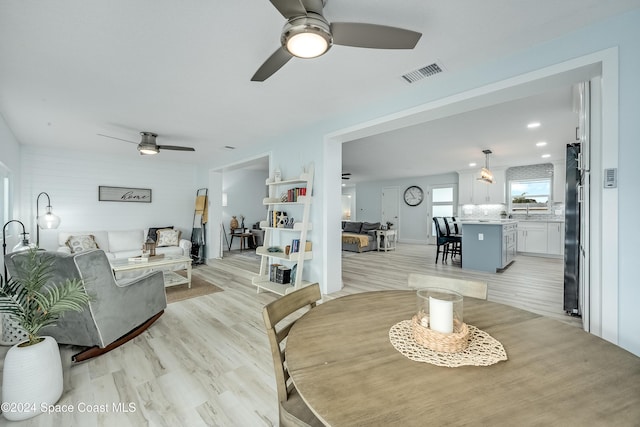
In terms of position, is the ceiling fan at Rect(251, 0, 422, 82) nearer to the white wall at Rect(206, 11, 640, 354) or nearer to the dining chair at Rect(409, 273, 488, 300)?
the white wall at Rect(206, 11, 640, 354)

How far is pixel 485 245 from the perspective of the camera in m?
5.30

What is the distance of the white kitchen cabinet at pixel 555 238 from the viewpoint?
666cm

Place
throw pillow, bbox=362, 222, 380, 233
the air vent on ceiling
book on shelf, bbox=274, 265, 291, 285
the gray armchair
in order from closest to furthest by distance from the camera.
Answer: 1. the gray armchair
2. the air vent on ceiling
3. book on shelf, bbox=274, 265, 291, 285
4. throw pillow, bbox=362, 222, 380, 233

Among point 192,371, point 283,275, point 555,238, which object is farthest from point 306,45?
point 555,238

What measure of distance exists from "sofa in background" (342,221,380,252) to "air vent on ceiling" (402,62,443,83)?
18.2ft

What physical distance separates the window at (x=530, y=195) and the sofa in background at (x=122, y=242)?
8.74 metres

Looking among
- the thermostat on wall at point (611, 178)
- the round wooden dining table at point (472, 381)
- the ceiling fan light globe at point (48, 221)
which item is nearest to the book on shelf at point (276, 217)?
the ceiling fan light globe at point (48, 221)

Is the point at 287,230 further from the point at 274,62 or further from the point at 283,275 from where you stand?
the point at 274,62

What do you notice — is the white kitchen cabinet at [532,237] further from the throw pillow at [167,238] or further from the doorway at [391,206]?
the throw pillow at [167,238]

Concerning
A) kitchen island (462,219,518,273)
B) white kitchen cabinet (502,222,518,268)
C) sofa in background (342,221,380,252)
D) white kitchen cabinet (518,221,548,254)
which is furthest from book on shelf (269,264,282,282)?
white kitchen cabinet (518,221,548,254)

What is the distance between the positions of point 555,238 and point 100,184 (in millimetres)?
10870

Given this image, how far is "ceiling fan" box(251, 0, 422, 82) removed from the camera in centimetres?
140

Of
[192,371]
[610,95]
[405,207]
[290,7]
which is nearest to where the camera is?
[290,7]

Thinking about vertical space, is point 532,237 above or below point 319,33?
below
